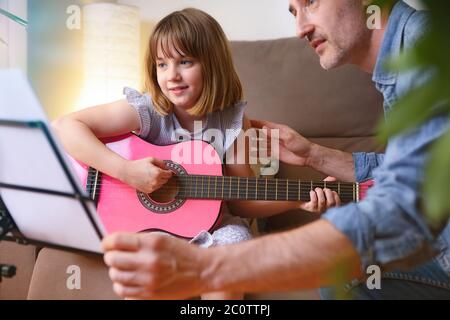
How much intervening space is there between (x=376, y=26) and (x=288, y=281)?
749 millimetres

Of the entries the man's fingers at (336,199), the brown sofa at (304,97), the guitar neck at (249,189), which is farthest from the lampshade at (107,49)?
the man's fingers at (336,199)

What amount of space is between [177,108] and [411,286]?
0.78 meters

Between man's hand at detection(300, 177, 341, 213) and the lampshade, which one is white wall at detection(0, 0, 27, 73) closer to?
the lampshade

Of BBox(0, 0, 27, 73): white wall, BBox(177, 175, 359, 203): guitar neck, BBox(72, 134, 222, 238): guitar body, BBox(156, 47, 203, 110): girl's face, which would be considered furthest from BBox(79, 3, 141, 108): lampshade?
BBox(177, 175, 359, 203): guitar neck

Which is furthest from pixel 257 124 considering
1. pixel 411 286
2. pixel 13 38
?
pixel 13 38

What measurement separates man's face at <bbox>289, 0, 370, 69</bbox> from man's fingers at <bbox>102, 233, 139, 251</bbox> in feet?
2.47

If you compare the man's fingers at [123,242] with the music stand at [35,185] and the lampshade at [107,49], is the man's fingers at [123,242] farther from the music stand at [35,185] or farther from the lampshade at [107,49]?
the lampshade at [107,49]

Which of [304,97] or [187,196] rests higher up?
[304,97]

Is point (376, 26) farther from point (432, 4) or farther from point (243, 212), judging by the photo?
point (432, 4)

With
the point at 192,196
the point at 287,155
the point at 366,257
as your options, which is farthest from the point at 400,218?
the point at 287,155

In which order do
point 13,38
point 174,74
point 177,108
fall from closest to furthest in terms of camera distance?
point 174,74
point 177,108
point 13,38

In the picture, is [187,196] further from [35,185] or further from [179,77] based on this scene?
[35,185]

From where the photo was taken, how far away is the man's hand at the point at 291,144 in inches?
57.9

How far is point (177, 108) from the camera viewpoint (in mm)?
1481
